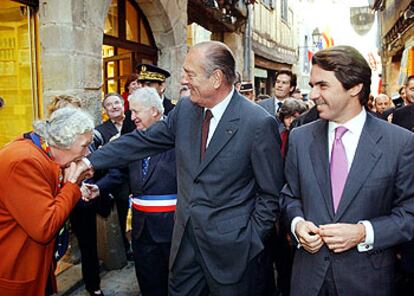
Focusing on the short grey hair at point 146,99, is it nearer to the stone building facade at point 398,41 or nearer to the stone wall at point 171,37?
the stone wall at point 171,37

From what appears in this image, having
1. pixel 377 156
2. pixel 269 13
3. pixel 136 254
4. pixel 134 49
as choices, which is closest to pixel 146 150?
pixel 136 254

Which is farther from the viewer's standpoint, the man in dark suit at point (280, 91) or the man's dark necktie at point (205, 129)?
the man in dark suit at point (280, 91)

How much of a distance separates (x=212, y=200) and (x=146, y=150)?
0.65 m

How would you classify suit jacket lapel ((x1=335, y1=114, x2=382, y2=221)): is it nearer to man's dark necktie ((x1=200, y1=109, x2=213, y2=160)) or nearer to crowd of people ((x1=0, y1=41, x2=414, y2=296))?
crowd of people ((x1=0, y1=41, x2=414, y2=296))

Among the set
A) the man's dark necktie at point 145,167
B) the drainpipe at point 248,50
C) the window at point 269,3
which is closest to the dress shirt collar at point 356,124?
the man's dark necktie at point 145,167

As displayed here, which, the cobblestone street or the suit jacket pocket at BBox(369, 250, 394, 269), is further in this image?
the cobblestone street

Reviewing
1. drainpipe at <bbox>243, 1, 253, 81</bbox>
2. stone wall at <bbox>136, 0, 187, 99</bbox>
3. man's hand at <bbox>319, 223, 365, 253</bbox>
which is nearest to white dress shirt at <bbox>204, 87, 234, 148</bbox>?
man's hand at <bbox>319, 223, 365, 253</bbox>

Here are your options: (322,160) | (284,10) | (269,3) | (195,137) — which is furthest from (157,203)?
(284,10)

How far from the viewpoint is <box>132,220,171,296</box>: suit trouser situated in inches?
118

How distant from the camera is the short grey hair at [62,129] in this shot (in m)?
2.23

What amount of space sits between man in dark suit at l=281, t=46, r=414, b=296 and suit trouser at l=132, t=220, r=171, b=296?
1.21 metres

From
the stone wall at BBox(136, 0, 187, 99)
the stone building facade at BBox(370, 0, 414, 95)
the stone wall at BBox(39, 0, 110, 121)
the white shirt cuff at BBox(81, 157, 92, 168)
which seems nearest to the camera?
the white shirt cuff at BBox(81, 157, 92, 168)

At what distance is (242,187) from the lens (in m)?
2.30

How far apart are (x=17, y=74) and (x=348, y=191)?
4160mm
